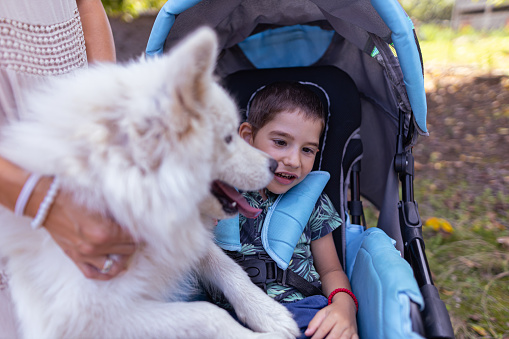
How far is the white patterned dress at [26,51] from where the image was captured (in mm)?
1451

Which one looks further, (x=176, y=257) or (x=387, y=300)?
(x=387, y=300)

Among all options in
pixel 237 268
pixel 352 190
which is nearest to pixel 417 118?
pixel 352 190

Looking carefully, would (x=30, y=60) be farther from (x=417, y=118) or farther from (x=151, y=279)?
(x=417, y=118)

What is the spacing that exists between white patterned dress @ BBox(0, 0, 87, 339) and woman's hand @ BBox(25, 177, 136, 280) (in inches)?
16.7

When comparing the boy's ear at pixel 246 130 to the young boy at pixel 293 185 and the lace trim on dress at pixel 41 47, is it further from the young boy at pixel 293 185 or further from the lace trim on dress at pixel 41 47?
the lace trim on dress at pixel 41 47

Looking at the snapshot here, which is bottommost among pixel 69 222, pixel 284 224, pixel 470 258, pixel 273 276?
pixel 470 258

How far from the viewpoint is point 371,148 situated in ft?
9.73

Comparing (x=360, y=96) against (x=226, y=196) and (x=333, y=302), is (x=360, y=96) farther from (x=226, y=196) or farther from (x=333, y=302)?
(x=226, y=196)

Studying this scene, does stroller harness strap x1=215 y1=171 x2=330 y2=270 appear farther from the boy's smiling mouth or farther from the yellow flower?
the yellow flower

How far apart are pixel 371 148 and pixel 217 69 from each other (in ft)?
4.18

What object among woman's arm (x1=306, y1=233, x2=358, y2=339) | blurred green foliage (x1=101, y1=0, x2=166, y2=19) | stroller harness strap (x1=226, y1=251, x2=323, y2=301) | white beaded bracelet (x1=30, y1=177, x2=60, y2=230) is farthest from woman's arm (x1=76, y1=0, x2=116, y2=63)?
blurred green foliage (x1=101, y1=0, x2=166, y2=19)

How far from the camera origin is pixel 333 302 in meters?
1.95

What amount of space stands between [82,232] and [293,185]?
4.08 ft

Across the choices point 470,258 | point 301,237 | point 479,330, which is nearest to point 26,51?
point 301,237
